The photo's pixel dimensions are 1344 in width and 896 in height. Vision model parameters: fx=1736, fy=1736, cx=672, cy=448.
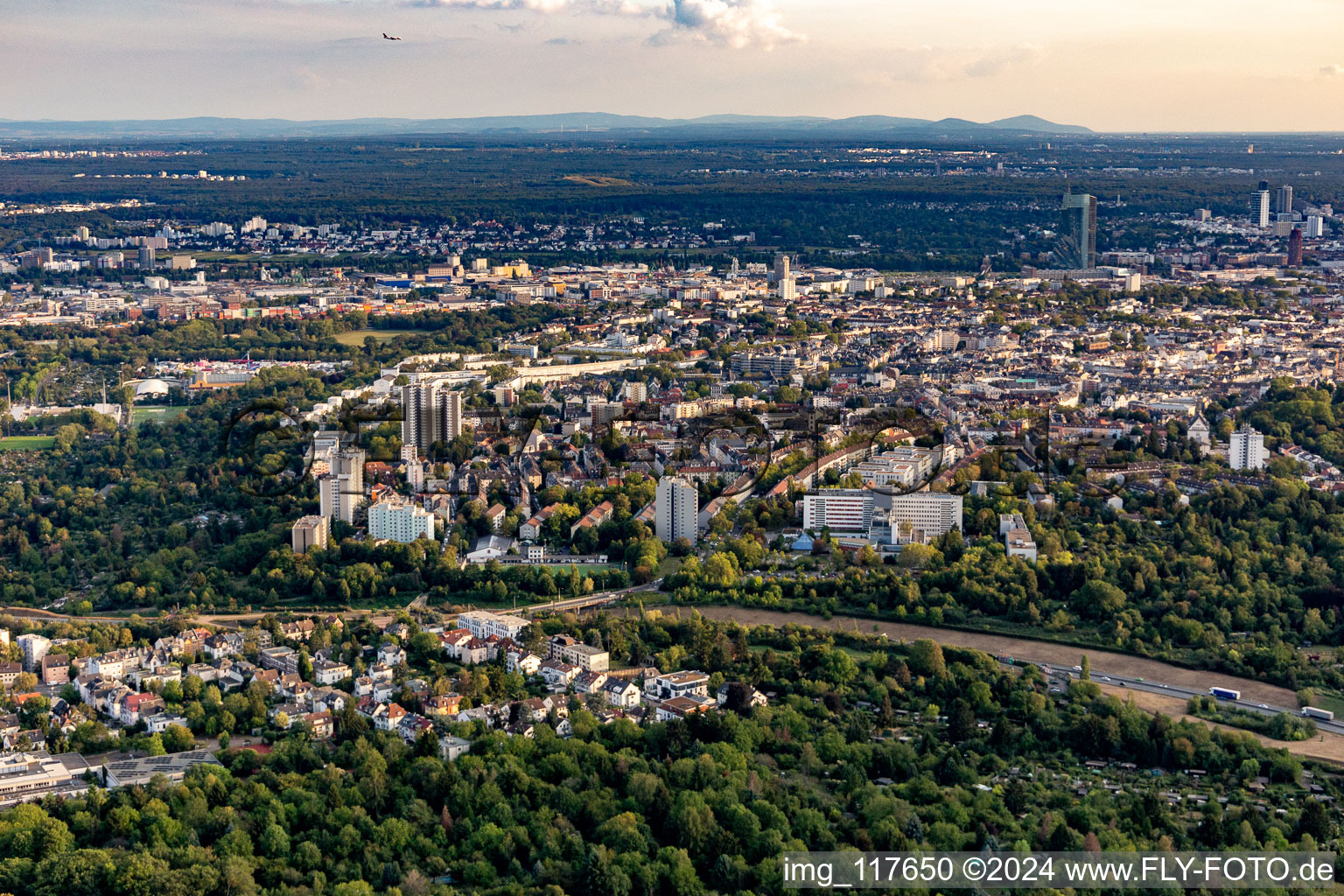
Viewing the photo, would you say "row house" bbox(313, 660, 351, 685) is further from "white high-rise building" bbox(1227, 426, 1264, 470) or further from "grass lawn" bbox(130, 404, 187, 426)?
"grass lawn" bbox(130, 404, 187, 426)

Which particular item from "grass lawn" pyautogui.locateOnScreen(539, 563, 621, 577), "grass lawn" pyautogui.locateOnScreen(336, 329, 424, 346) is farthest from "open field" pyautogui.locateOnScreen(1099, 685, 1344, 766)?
"grass lawn" pyautogui.locateOnScreen(336, 329, 424, 346)

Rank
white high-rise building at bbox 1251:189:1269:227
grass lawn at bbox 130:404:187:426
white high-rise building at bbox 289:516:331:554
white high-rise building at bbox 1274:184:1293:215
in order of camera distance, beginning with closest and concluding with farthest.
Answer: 1. white high-rise building at bbox 289:516:331:554
2. grass lawn at bbox 130:404:187:426
3. white high-rise building at bbox 1251:189:1269:227
4. white high-rise building at bbox 1274:184:1293:215

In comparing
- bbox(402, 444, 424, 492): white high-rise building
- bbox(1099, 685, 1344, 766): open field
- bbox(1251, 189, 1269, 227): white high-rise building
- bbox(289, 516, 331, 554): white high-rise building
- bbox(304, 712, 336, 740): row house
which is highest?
bbox(1251, 189, 1269, 227): white high-rise building

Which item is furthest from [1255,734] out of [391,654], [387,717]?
[391,654]

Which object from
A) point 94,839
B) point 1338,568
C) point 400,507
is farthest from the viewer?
point 400,507

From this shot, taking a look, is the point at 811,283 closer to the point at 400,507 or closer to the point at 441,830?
the point at 400,507

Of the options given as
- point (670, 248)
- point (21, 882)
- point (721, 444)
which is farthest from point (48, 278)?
point (21, 882)

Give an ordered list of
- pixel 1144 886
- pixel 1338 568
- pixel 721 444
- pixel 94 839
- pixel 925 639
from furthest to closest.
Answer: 1. pixel 721 444
2. pixel 1338 568
3. pixel 925 639
4. pixel 94 839
5. pixel 1144 886

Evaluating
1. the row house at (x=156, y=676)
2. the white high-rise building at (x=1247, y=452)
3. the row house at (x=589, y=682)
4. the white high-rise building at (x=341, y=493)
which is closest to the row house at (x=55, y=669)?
the row house at (x=156, y=676)
